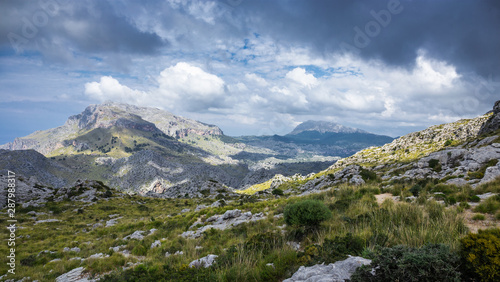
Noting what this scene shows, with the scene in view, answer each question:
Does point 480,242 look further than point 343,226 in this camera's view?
No

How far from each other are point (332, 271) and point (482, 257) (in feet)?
9.20

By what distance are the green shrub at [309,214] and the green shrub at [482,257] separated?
6304 mm

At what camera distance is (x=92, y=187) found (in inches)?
2655

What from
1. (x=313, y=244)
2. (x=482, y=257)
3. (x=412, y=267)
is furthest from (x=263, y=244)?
(x=482, y=257)

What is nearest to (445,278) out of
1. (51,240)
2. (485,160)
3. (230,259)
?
(230,259)

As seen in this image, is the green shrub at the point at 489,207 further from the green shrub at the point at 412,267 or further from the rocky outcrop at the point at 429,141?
the rocky outcrop at the point at 429,141

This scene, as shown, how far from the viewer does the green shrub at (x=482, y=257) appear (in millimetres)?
3623

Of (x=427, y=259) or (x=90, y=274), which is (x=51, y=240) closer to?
(x=90, y=274)

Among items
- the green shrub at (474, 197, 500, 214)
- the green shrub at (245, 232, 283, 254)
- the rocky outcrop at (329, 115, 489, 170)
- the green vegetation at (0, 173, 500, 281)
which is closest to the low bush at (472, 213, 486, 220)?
the green vegetation at (0, 173, 500, 281)

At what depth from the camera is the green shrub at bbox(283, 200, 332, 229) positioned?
34.0ft

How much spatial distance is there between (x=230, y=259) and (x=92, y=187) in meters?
80.1

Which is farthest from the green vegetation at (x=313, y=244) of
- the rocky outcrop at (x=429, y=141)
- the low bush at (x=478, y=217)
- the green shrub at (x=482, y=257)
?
the rocky outcrop at (x=429, y=141)

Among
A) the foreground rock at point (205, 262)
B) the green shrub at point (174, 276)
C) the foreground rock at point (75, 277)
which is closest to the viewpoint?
the green shrub at point (174, 276)

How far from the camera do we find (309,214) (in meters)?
10.4
